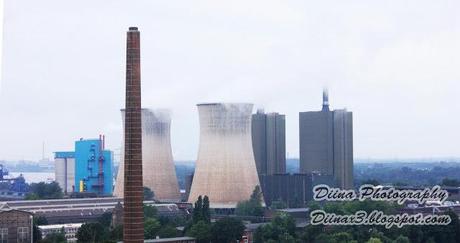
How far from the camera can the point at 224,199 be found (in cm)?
2273

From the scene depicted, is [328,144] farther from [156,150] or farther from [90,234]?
[90,234]

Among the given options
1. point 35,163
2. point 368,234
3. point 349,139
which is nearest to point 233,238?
point 368,234

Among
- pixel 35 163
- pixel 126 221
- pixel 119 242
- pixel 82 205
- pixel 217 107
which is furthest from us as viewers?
pixel 35 163

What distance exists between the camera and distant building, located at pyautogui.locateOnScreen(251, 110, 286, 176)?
109ft

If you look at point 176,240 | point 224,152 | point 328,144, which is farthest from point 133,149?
point 328,144

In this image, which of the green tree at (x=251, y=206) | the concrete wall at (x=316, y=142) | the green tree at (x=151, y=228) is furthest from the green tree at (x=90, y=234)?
the concrete wall at (x=316, y=142)

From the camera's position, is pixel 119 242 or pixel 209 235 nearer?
pixel 119 242

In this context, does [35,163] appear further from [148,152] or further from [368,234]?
[368,234]

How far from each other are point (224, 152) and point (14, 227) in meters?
5.80

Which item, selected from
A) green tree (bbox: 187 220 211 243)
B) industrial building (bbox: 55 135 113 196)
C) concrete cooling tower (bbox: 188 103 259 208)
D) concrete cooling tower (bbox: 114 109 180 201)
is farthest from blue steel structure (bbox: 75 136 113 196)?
green tree (bbox: 187 220 211 243)

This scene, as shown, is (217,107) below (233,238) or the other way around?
the other way around

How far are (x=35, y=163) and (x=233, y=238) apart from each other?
94.0m

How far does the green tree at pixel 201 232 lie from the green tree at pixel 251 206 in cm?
510

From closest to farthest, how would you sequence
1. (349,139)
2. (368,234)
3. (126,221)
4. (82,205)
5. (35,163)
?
(126,221) → (368,234) → (82,205) → (349,139) → (35,163)
